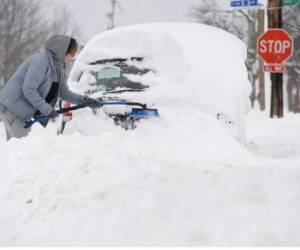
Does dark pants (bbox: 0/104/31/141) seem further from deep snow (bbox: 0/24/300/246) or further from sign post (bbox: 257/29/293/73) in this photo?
sign post (bbox: 257/29/293/73)

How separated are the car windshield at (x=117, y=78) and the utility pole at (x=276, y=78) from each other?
7703mm

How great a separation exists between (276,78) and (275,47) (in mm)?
1357

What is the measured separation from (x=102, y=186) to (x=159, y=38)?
2.85 m

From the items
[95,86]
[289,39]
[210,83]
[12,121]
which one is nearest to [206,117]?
[210,83]

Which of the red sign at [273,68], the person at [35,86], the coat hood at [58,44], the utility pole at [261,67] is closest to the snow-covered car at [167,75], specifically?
the person at [35,86]

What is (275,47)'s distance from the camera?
11828mm

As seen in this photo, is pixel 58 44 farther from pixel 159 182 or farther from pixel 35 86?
pixel 159 182

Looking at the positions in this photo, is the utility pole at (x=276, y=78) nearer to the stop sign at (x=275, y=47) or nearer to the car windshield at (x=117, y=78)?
the stop sign at (x=275, y=47)

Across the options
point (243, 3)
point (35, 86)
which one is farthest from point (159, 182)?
point (243, 3)

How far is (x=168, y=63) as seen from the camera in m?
5.95

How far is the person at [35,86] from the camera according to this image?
16.5 feet

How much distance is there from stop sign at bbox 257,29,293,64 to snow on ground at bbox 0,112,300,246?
302 inches

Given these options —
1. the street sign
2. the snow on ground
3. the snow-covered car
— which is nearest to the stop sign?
the street sign

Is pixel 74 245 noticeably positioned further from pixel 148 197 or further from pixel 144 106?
pixel 144 106
